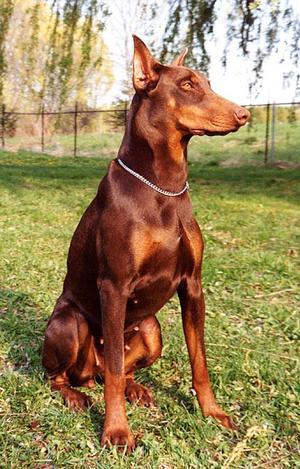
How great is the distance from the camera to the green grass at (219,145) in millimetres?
17484

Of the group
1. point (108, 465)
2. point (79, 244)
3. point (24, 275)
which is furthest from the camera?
point (24, 275)

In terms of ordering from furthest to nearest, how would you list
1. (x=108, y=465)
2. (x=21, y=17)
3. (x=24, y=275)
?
(x=21, y=17), (x=24, y=275), (x=108, y=465)

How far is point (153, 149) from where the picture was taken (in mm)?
2576

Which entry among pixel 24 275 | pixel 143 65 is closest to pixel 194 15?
pixel 24 275

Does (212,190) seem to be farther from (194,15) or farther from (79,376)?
(79,376)

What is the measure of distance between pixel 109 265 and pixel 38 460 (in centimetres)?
87

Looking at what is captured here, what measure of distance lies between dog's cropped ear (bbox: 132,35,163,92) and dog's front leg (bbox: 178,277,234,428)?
0.91 m

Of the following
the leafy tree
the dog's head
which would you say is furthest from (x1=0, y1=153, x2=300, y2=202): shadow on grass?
the dog's head

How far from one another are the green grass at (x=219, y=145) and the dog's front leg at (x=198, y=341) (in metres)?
11.5

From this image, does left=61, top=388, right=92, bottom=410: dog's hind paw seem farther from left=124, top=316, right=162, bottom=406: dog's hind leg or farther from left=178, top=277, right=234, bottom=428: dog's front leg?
left=178, top=277, right=234, bottom=428: dog's front leg

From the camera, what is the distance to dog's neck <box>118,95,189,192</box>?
2549 millimetres

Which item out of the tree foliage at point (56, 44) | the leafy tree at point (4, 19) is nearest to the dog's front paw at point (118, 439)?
the tree foliage at point (56, 44)

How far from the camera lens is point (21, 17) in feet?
32.2

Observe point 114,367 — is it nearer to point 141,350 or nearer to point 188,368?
point 141,350
